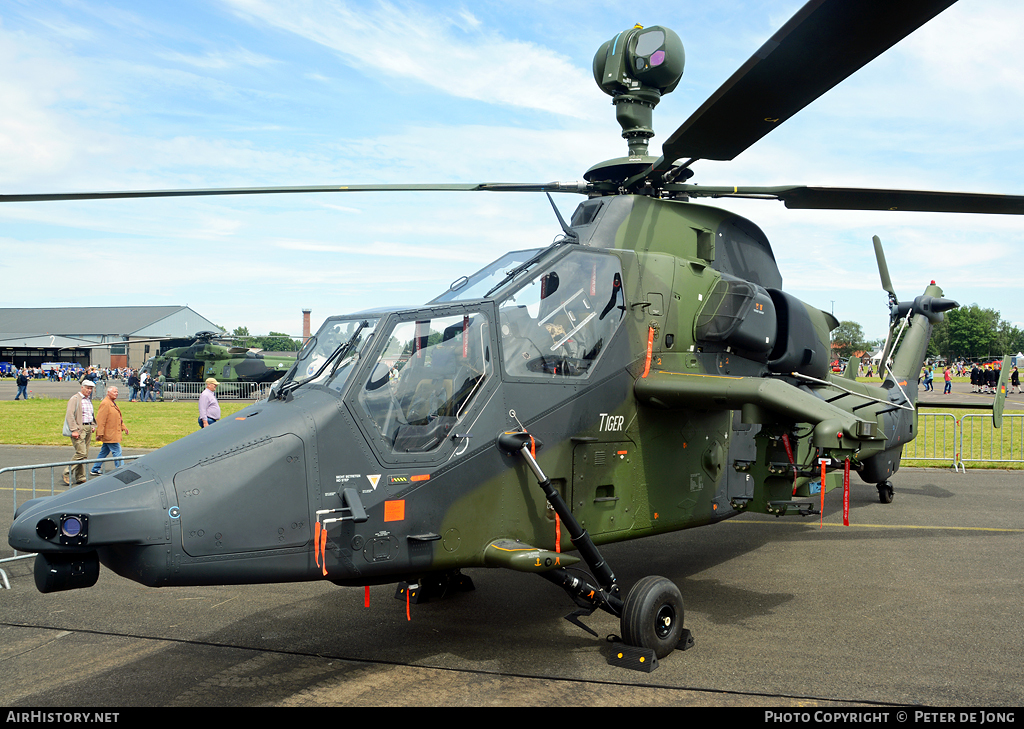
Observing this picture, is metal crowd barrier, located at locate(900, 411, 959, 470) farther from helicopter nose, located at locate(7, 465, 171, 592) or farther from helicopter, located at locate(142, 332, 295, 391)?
helicopter, located at locate(142, 332, 295, 391)

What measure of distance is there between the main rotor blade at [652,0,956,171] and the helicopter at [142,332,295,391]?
33501 mm

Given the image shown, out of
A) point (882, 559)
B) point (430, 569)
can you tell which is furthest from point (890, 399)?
point (430, 569)

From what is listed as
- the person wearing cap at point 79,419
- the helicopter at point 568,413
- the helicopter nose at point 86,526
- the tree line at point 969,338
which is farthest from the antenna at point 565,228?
the tree line at point 969,338

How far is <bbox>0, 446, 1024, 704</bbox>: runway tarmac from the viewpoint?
501cm

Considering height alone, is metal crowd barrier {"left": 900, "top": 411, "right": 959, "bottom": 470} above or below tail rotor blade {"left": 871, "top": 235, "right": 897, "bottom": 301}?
below

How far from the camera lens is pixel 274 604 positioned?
23.2 feet

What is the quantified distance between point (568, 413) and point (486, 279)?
4.33 ft

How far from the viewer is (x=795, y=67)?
451 cm

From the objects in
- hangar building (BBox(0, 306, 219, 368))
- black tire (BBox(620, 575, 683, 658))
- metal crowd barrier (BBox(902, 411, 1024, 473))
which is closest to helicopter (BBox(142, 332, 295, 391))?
metal crowd barrier (BBox(902, 411, 1024, 473))

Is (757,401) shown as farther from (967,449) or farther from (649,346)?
(967,449)

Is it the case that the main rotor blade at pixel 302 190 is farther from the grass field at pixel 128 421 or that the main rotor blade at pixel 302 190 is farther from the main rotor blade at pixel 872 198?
the grass field at pixel 128 421

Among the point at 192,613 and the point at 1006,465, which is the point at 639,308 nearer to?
the point at 192,613

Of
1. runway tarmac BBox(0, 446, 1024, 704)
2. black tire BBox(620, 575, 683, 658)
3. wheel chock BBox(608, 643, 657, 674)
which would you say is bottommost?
runway tarmac BBox(0, 446, 1024, 704)

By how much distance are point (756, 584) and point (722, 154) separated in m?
4.62
